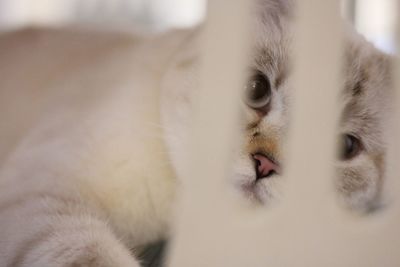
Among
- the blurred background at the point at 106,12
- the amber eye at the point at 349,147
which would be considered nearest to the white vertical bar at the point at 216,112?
the amber eye at the point at 349,147

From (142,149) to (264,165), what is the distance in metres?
0.30

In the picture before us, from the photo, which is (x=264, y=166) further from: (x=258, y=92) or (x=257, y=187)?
(x=258, y=92)

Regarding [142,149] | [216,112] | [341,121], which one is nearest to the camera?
[216,112]

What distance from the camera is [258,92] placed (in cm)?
93

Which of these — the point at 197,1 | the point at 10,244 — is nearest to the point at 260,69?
the point at 10,244

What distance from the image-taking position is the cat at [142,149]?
0.85 metres

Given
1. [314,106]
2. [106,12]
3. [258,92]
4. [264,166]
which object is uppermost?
[106,12]

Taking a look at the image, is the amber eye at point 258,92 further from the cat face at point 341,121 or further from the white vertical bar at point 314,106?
the white vertical bar at point 314,106

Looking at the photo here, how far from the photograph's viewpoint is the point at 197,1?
6.30ft

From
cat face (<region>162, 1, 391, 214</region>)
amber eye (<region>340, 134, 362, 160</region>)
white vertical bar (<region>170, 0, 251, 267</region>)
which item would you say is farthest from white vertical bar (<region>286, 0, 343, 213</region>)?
amber eye (<region>340, 134, 362, 160</region>)

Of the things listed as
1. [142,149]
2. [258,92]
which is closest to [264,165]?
[258,92]

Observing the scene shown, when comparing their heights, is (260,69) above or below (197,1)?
below

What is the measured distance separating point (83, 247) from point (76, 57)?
0.87m

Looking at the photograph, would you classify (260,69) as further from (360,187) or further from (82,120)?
(82,120)
